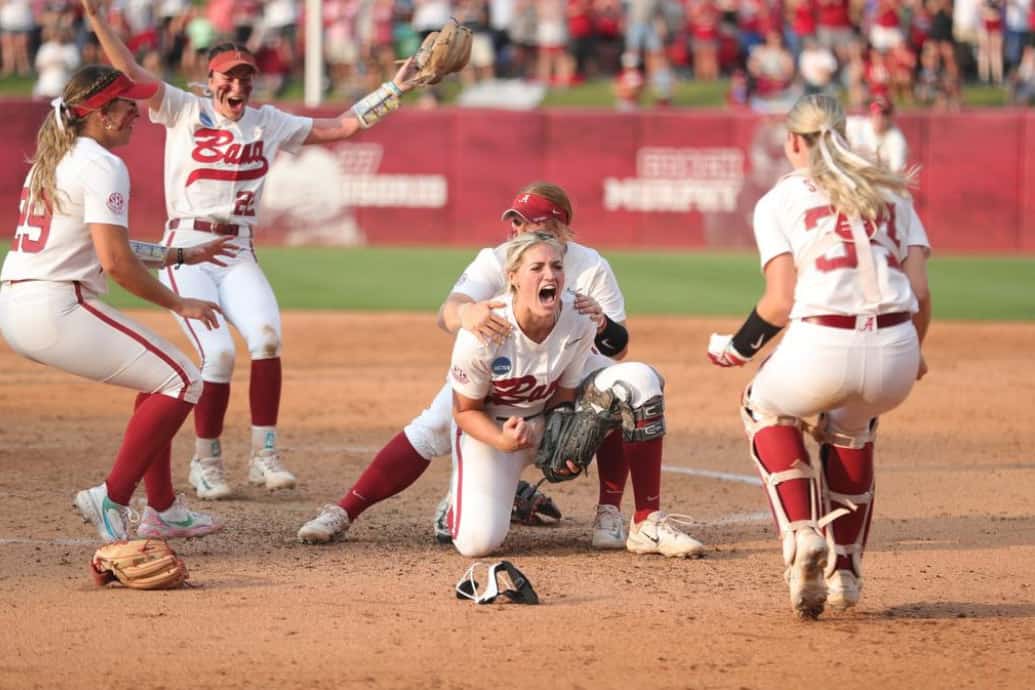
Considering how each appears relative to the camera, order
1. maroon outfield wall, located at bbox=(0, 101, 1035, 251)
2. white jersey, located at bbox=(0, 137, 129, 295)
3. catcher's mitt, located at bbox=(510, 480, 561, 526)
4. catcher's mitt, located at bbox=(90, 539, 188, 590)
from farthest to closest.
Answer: maroon outfield wall, located at bbox=(0, 101, 1035, 251) → catcher's mitt, located at bbox=(510, 480, 561, 526) → white jersey, located at bbox=(0, 137, 129, 295) → catcher's mitt, located at bbox=(90, 539, 188, 590)

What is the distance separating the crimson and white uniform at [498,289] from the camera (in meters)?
6.66

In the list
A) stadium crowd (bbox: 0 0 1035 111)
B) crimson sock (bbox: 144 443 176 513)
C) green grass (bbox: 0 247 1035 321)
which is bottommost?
green grass (bbox: 0 247 1035 321)

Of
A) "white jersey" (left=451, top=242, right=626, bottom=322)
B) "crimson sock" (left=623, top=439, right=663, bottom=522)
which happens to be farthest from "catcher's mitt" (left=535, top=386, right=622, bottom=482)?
"white jersey" (left=451, top=242, right=626, bottom=322)

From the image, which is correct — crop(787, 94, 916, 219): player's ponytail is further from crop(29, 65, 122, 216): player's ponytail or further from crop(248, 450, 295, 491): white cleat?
crop(248, 450, 295, 491): white cleat

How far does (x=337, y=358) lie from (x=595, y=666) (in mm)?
7992

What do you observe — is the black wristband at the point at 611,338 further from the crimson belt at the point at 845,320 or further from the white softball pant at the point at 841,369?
the crimson belt at the point at 845,320

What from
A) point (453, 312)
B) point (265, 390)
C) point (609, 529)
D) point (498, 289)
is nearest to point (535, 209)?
point (498, 289)

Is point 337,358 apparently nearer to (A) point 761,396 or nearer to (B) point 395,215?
(A) point 761,396

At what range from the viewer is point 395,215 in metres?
21.6

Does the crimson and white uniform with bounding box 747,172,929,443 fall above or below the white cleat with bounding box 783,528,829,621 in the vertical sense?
above

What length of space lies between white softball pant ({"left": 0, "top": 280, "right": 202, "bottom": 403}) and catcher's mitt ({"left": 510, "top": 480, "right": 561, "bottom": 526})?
65.0 inches

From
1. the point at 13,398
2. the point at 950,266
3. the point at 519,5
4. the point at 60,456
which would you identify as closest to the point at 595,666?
the point at 60,456

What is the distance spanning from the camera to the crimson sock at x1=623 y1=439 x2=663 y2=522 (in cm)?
658

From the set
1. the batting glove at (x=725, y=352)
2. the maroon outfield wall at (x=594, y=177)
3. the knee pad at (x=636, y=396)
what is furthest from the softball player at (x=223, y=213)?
the maroon outfield wall at (x=594, y=177)
